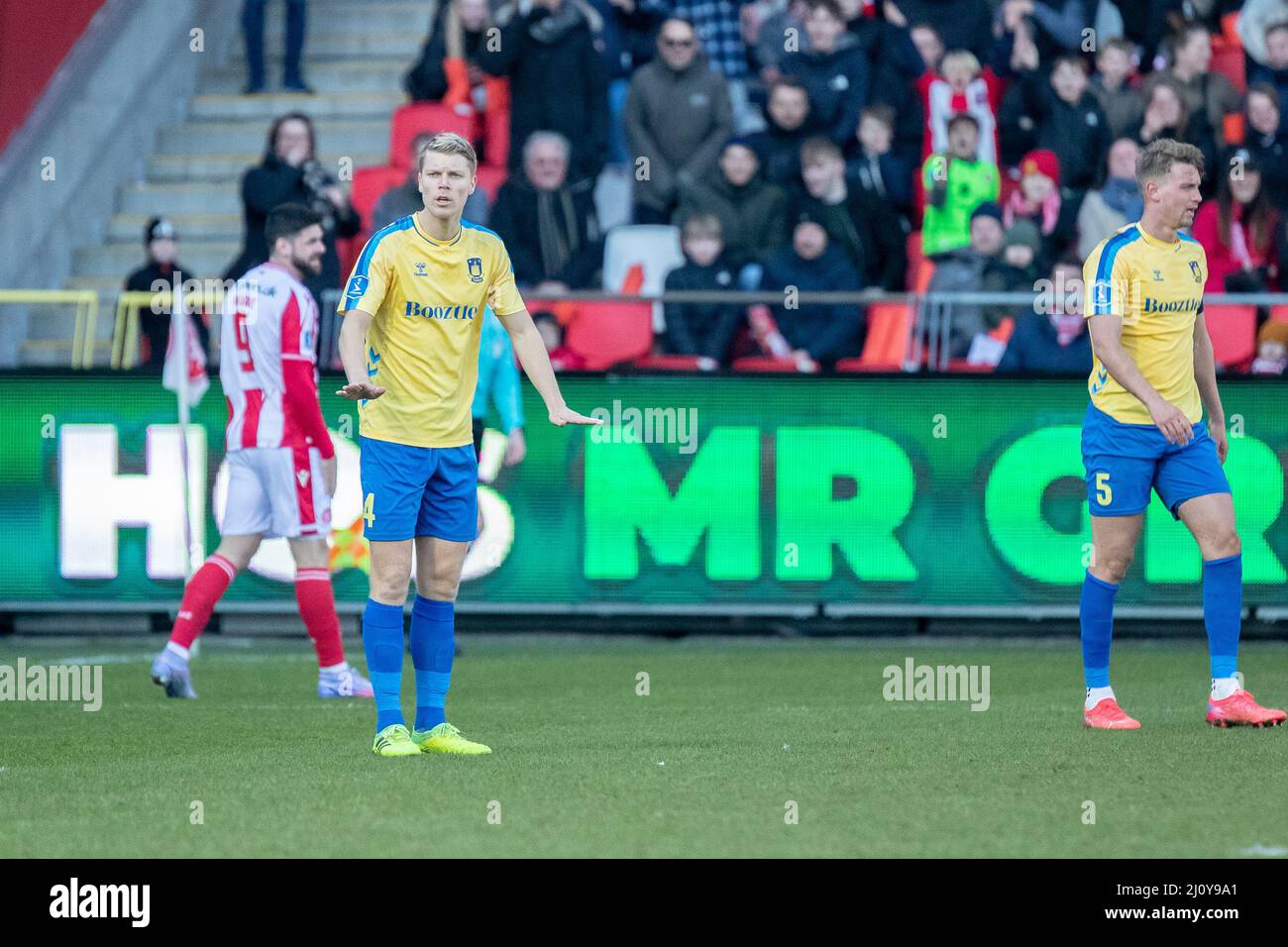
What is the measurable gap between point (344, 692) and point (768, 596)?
11.0ft

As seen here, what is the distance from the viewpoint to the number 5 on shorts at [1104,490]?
8.43 m

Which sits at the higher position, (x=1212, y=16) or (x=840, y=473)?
(x=1212, y=16)

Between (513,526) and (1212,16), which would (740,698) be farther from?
(1212,16)

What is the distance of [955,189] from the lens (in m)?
15.0

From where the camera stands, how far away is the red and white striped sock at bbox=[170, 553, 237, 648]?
10258 mm

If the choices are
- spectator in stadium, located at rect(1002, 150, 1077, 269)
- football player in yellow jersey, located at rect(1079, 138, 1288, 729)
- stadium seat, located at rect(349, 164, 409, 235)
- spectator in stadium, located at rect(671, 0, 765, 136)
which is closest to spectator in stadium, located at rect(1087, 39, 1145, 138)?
spectator in stadium, located at rect(1002, 150, 1077, 269)

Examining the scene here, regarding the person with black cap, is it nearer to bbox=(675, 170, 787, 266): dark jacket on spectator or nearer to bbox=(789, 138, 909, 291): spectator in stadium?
bbox=(675, 170, 787, 266): dark jacket on spectator

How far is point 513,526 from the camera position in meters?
13.0

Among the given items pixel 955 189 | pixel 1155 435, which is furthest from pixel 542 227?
pixel 1155 435

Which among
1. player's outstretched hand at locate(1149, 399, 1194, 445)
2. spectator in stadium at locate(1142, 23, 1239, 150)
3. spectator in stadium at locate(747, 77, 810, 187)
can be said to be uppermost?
spectator in stadium at locate(1142, 23, 1239, 150)

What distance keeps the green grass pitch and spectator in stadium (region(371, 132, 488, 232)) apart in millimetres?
4563

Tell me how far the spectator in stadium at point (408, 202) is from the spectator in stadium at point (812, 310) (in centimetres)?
228
